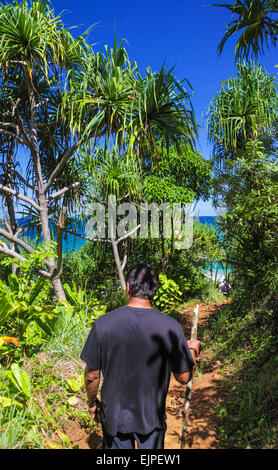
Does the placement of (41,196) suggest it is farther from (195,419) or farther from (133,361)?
(133,361)

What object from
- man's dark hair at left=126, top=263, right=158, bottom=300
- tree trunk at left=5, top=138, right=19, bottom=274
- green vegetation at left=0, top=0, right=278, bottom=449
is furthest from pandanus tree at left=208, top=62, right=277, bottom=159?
man's dark hair at left=126, top=263, right=158, bottom=300

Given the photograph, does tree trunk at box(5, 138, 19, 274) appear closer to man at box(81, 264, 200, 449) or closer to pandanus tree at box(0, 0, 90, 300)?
pandanus tree at box(0, 0, 90, 300)

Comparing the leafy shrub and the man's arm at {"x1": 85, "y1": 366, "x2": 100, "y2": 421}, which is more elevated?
the man's arm at {"x1": 85, "y1": 366, "x2": 100, "y2": 421}

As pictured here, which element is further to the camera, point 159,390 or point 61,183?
point 61,183

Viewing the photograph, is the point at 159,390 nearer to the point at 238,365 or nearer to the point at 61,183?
the point at 238,365

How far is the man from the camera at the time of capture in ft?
5.32

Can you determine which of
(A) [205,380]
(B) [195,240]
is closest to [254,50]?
(A) [205,380]

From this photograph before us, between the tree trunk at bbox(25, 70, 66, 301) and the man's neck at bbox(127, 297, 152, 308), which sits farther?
the tree trunk at bbox(25, 70, 66, 301)

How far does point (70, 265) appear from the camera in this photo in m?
8.34

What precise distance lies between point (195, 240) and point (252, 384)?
5427mm

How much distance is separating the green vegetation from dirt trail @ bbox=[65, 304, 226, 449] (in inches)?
3.4

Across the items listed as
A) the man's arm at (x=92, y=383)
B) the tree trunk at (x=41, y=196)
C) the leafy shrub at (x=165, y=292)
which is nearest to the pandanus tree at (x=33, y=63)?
the tree trunk at (x=41, y=196)

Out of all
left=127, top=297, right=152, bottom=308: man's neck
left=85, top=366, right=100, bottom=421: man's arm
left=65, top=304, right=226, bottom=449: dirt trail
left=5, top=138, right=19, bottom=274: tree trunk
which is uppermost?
left=5, top=138, right=19, bottom=274: tree trunk

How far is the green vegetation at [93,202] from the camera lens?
120 inches
